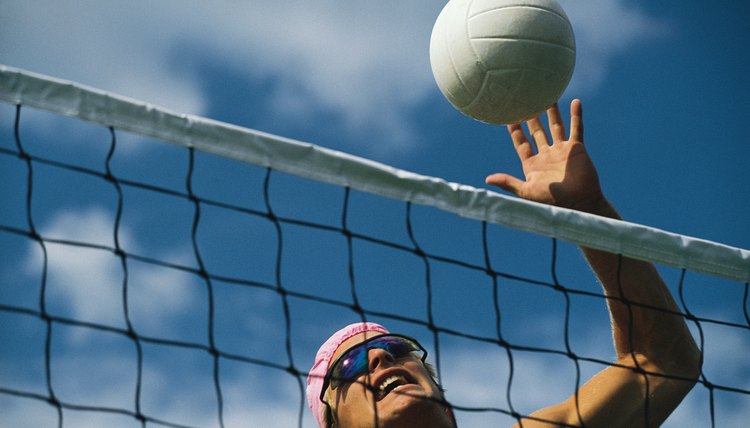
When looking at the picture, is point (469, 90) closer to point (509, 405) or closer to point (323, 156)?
point (323, 156)

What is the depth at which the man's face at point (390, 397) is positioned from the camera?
4113 millimetres

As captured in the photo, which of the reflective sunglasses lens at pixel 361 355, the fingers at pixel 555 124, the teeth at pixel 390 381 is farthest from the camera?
the fingers at pixel 555 124

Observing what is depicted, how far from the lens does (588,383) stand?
4.34 meters

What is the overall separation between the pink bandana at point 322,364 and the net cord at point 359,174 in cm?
107

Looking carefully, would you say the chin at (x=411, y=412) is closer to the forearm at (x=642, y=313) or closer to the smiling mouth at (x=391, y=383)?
the smiling mouth at (x=391, y=383)

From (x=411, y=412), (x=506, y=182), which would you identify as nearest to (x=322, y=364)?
(x=411, y=412)

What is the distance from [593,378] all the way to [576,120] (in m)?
1.34

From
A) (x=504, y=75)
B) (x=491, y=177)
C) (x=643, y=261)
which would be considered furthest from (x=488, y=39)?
(x=643, y=261)

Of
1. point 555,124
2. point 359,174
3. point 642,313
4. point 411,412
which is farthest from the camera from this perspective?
point 555,124

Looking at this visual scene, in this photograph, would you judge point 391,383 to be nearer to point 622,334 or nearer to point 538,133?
point 622,334

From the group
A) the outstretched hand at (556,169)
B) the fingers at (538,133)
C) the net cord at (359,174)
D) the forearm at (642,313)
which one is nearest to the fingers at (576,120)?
the outstretched hand at (556,169)

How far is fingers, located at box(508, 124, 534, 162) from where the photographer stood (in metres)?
4.80

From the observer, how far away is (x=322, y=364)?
475 centimetres

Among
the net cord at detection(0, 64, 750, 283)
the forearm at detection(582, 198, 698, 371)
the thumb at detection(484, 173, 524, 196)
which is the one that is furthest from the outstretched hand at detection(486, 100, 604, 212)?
the net cord at detection(0, 64, 750, 283)
